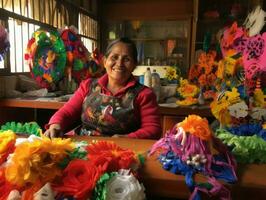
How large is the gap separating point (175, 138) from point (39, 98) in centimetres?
144

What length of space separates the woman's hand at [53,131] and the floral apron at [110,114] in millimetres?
195

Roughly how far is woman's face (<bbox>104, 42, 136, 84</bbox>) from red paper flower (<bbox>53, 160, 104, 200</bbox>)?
682 millimetres

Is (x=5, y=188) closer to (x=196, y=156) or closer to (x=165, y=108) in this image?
(x=196, y=156)

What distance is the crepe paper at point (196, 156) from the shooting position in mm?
575

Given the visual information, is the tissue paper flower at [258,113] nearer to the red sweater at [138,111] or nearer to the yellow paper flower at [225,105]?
the yellow paper flower at [225,105]

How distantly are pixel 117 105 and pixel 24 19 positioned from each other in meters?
1.65

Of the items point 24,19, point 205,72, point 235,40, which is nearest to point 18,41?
point 24,19

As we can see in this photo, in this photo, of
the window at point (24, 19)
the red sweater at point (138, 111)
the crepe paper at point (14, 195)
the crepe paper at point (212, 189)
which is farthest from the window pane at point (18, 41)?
the crepe paper at point (212, 189)

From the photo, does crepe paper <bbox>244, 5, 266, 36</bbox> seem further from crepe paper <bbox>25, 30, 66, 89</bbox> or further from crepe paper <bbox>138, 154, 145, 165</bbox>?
crepe paper <bbox>25, 30, 66, 89</bbox>

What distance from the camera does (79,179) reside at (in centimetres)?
54

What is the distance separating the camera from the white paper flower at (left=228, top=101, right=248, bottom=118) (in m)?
1.06

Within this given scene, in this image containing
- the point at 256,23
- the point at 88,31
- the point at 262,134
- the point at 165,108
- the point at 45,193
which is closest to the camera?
the point at 45,193

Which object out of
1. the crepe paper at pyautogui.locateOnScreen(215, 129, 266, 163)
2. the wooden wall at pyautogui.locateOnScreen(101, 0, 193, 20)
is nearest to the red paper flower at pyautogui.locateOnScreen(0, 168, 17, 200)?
the crepe paper at pyautogui.locateOnScreen(215, 129, 266, 163)

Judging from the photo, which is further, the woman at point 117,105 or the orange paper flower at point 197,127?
the woman at point 117,105
